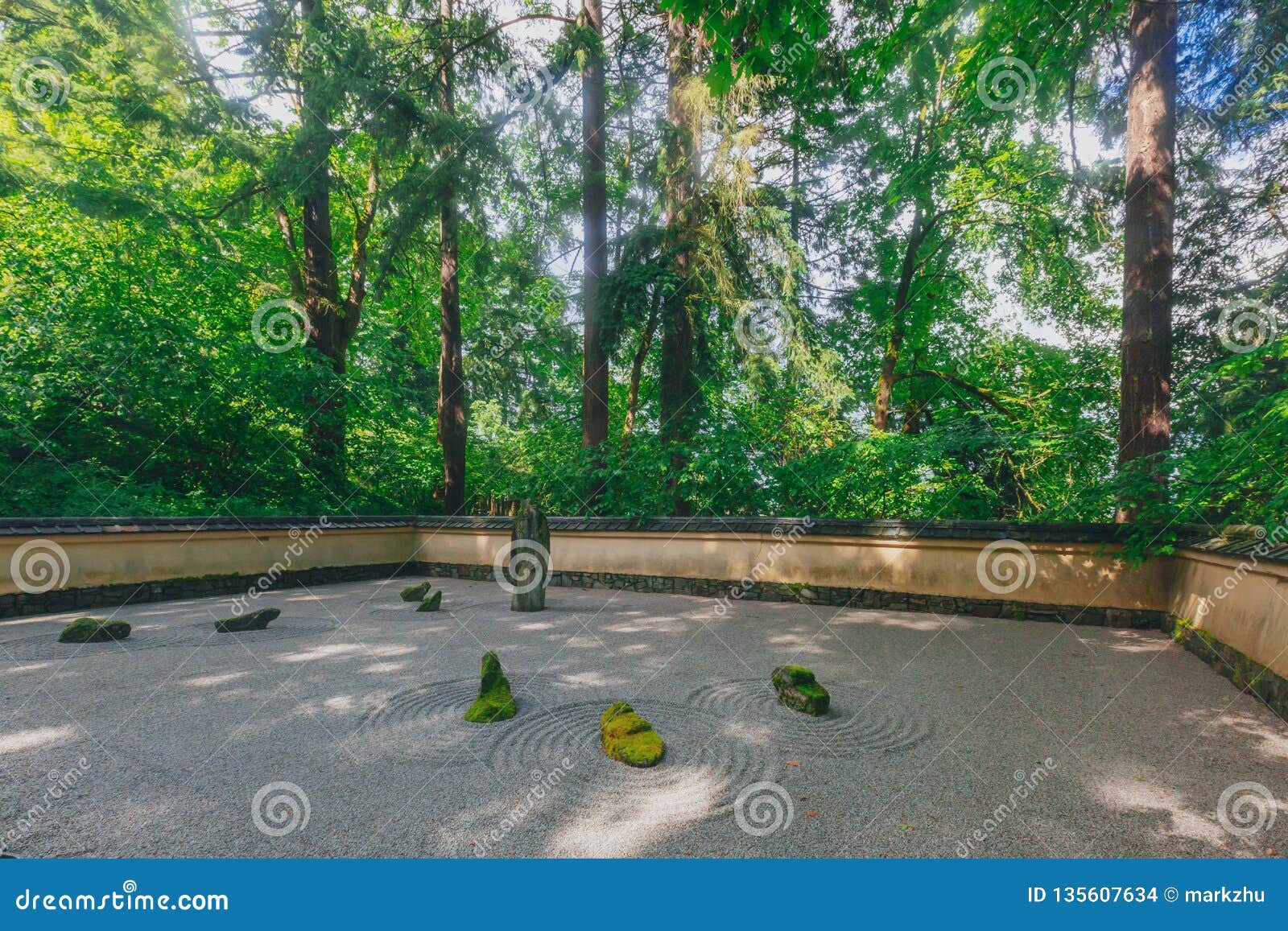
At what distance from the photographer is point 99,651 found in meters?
5.59

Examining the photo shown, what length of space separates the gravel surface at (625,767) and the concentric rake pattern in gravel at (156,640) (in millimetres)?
58

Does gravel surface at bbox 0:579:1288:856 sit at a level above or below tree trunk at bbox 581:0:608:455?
below

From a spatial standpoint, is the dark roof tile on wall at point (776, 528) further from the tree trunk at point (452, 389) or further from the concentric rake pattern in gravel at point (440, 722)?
A: the concentric rake pattern in gravel at point (440, 722)

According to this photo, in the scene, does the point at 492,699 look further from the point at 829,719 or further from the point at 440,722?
the point at 829,719

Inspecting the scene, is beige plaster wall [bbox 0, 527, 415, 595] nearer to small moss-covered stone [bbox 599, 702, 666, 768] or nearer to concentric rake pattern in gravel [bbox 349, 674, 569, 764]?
concentric rake pattern in gravel [bbox 349, 674, 569, 764]

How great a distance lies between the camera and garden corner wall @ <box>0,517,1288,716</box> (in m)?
5.01

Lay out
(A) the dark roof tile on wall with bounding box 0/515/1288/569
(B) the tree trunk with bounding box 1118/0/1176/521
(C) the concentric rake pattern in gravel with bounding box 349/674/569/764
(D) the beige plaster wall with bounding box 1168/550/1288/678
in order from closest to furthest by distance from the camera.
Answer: (C) the concentric rake pattern in gravel with bounding box 349/674/569/764 → (D) the beige plaster wall with bounding box 1168/550/1288/678 → (A) the dark roof tile on wall with bounding box 0/515/1288/569 → (B) the tree trunk with bounding box 1118/0/1176/521

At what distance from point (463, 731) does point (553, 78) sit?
12767mm

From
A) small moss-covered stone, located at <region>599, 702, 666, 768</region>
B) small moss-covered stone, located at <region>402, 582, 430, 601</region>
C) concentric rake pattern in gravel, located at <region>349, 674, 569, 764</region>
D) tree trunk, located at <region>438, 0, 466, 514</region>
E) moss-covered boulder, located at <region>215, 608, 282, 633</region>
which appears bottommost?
small moss-covered stone, located at <region>402, 582, 430, 601</region>

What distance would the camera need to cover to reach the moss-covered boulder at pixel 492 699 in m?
3.86

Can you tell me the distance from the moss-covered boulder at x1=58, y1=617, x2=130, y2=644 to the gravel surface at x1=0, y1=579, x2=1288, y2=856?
0.88 feet

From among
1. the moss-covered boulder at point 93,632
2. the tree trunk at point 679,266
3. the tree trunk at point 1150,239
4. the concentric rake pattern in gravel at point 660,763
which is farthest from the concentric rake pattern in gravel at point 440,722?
the tree trunk at point 1150,239

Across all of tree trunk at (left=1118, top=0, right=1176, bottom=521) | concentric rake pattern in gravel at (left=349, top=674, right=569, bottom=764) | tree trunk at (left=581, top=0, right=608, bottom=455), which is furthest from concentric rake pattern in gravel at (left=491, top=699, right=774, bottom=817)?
tree trunk at (left=581, top=0, right=608, bottom=455)

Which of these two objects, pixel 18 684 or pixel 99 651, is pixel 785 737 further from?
pixel 99 651
